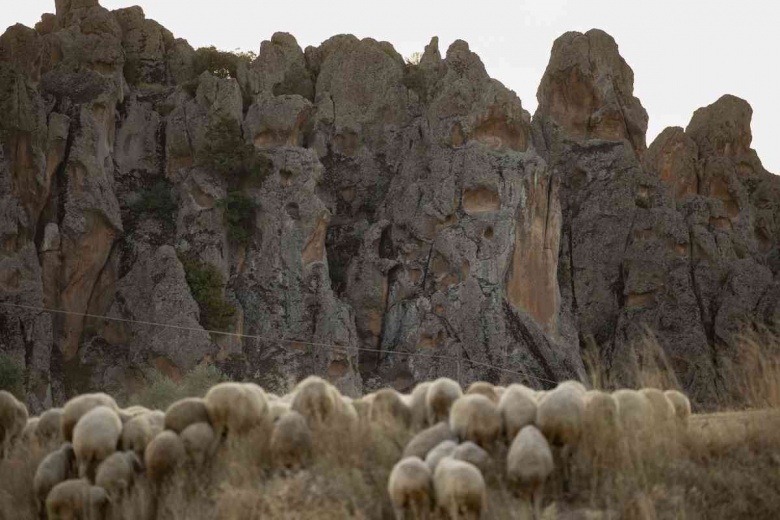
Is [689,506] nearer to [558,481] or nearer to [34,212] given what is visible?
[558,481]

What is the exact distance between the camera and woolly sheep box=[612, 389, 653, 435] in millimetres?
7332

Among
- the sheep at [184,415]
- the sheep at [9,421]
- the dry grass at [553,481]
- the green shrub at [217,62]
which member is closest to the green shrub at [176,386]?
the sheep at [9,421]

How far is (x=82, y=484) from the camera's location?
7.33m

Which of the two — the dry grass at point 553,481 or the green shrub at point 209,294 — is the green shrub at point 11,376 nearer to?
the green shrub at point 209,294

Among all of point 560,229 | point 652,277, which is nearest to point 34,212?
point 560,229

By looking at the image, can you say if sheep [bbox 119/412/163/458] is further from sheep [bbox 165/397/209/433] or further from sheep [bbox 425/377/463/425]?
sheep [bbox 425/377/463/425]

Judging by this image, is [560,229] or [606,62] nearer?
[560,229]

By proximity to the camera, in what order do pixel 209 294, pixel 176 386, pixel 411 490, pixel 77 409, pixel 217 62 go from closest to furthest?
pixel 411 490 → pixel 77 409 → pixel 176 386 → pixel 209 294 → pixel 217 62

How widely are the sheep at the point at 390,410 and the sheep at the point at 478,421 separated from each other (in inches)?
29.7

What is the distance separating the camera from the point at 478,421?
281 inches

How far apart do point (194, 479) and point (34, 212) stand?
32.0 m

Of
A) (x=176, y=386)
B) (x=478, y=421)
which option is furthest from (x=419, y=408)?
(x=176, y=386)

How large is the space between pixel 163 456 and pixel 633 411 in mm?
3231

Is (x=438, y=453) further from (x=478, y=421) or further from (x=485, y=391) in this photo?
(x=485, y=391)
